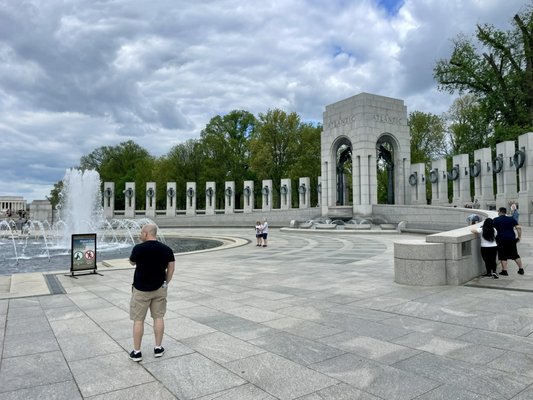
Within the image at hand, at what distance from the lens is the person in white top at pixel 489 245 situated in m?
9.94

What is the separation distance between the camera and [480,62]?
123 feet

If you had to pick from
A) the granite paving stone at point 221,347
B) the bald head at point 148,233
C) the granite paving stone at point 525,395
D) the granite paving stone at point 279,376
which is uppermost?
the bald head at point 148,233

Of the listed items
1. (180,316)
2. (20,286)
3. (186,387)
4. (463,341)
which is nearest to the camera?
(186,387)

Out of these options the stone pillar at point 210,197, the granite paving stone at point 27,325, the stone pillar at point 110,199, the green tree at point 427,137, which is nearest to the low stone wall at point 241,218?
the stone pillar at point 210,197

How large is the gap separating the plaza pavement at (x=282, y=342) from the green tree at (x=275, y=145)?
46.7 meters

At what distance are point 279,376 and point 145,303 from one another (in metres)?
1.93

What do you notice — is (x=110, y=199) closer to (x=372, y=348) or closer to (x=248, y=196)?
(x=248, y=196)

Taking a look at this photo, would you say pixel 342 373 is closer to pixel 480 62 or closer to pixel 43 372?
pixel 43 372

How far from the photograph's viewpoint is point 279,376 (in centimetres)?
441

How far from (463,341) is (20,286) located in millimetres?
10342

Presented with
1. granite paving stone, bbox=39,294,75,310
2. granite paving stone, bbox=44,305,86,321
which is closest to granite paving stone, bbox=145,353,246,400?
granite paving stone, bbox=44,305,86,321

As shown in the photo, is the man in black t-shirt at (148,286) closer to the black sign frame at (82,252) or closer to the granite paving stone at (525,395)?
the granite paving stone at (525,395)

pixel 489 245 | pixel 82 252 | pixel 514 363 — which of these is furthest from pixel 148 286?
pixel 489 245

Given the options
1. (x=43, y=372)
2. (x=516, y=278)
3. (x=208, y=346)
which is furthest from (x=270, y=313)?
(x=516, y=278)
